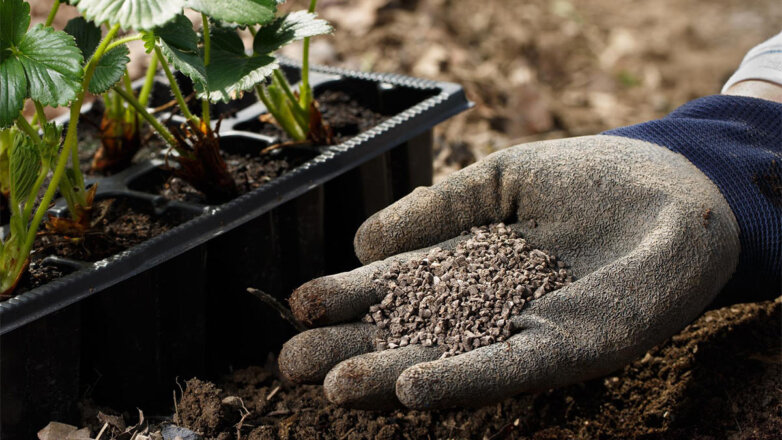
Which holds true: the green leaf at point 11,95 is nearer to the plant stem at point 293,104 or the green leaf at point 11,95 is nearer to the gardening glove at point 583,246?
the gardening glove at point 583,246

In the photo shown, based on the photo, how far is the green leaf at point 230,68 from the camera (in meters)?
1.39

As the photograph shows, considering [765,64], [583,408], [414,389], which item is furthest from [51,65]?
[765,64]

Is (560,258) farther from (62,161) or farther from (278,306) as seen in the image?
(62,161)

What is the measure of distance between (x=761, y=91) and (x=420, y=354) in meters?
1.01

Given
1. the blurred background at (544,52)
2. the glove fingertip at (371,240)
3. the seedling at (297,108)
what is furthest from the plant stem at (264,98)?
the blurred background at (544,52)

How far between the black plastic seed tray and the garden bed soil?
2.7 inches

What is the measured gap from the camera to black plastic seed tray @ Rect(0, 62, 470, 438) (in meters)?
1.29

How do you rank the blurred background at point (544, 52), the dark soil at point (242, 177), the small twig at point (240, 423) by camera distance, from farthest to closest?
the blurred background at point (544, 52), the dark soil at point (242, 177), the small twig at point (240, 423)

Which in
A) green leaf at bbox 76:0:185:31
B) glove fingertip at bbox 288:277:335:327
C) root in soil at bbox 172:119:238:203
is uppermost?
green leaf at bbox 76:0:185:31

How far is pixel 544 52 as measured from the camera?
3.46 m

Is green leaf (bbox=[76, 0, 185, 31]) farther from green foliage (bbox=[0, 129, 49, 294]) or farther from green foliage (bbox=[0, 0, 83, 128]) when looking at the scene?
green foliage (bbox=[0, 129, 49, 294])

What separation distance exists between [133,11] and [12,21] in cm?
22

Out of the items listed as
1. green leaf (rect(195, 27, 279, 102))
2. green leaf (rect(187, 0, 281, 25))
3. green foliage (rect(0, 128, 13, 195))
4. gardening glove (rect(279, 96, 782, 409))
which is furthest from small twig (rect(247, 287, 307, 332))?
green foliage (rect(0, 128, 13, 195))

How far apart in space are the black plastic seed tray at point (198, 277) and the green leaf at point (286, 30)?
25cm
